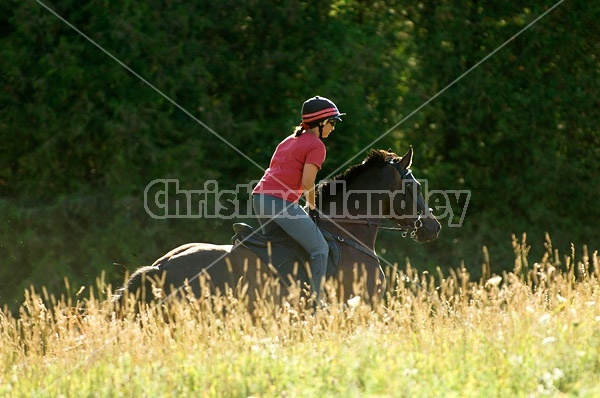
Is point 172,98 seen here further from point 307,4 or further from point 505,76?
point 505,76

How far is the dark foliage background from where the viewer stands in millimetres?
15930

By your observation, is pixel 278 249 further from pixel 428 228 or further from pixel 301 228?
pixel 428 228

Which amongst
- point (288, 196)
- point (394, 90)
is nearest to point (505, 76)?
point (394, 90)

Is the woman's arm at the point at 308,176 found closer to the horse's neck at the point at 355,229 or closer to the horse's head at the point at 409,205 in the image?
the horse's neck at the point at 355,229

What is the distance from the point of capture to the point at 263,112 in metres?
16.9

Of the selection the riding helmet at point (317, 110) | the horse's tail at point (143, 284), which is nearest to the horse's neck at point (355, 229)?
the riding helmet at point (317, 110)

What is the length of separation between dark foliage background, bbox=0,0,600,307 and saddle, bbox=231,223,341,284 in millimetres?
7422

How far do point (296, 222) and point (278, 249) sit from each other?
1.01 feet

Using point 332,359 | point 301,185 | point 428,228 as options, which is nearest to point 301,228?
point 301,185

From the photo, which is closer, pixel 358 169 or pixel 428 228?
pixel 358 169

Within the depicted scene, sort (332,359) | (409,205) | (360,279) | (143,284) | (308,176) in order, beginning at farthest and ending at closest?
(409,205), (360,279), (308,176), (143,284), (332,359)

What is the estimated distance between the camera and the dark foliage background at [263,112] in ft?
52.3

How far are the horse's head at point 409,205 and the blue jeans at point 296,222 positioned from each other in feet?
3.53

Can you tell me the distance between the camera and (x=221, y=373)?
562 cm
